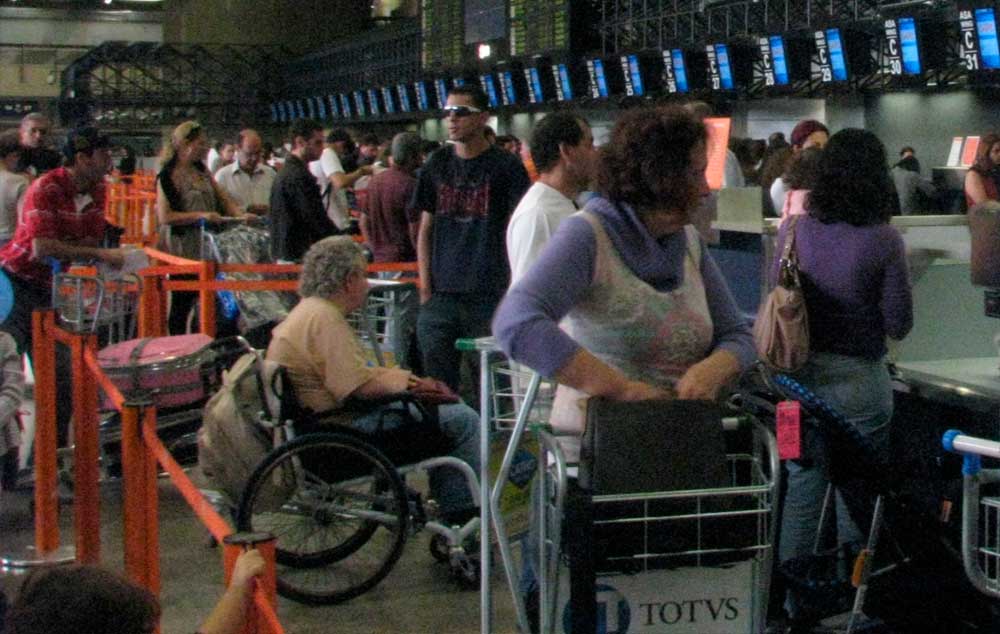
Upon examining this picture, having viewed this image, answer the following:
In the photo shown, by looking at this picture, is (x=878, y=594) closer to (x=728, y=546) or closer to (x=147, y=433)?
(x=728, y=546)

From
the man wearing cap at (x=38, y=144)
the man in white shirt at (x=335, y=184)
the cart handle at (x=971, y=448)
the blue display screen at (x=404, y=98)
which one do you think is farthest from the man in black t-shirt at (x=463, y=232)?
the blue display screen at (x=404, y=98)

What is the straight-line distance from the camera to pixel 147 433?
3.77 metres

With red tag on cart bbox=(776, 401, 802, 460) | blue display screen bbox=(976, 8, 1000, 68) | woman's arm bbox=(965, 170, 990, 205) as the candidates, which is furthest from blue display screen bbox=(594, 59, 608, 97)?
red tag on cart bbox=(776, 401, 802, 460)

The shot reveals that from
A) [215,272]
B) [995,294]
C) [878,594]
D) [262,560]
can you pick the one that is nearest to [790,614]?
[878,594]

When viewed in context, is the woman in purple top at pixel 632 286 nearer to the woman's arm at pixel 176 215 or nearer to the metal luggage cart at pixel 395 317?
the metal luggage cart at pixel 395 317

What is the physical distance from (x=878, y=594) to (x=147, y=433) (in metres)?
1.99

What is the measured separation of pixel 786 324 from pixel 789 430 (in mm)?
583

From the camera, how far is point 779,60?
46.0 ft

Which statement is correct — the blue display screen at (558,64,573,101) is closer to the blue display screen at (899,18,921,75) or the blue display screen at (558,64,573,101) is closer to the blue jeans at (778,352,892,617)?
the blue display screen at (899,18,921,75)

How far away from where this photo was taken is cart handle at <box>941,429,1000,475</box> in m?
2.74

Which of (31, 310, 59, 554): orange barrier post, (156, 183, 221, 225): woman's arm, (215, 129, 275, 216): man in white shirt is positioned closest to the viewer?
(31, 310, 59, 554): orange barrier post

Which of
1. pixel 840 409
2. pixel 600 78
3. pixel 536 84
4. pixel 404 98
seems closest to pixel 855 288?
pixel 840 409

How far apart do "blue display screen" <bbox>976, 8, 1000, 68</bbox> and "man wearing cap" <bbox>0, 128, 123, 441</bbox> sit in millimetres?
7894

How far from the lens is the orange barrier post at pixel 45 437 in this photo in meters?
5.10
